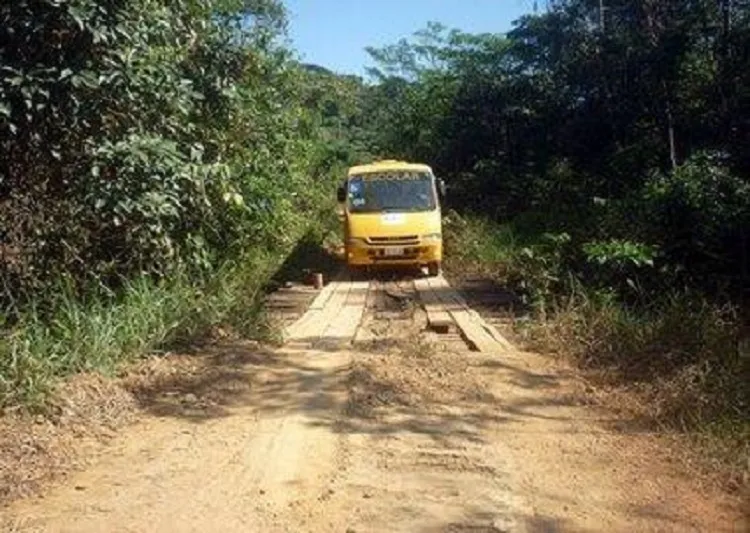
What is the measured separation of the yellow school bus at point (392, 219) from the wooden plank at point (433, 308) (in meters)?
0.52

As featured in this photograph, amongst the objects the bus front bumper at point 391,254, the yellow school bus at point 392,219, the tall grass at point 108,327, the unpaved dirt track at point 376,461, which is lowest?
the unpaved dirt track at point 376,461

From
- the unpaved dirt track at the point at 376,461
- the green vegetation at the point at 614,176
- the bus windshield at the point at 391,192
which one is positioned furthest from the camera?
the bus windshield at the point at 391,192

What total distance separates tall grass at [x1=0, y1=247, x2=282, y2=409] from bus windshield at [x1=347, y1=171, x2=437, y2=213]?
16.9 ft

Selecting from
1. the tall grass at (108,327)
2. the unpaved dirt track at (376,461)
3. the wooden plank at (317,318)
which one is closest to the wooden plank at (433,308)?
the wooden plank at (317,318)

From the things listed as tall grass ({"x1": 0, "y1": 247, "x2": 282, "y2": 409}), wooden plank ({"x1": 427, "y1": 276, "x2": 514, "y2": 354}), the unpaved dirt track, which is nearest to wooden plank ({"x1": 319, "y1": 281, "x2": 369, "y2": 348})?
tall grass ({"x1": 0, "y1": 247, "x2": 282, "y2": 409})

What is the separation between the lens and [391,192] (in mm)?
13844

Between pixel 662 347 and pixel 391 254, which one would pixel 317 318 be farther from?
pixel 662 347

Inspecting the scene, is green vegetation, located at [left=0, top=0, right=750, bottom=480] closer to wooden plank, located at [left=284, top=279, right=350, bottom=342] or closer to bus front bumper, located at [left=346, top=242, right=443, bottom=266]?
wooden plank, located at [left=284, top=279, right=350, bottom=342]

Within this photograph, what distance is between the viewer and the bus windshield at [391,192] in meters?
13.6

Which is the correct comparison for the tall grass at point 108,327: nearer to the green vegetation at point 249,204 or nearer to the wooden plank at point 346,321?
the green vegetation at point 249,204

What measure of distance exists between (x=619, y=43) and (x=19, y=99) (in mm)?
14050

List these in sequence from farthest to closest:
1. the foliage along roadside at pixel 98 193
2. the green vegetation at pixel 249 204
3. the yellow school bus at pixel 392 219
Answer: the yellow school bus at pixel 392 219 → the green vegetation at pixel 249 204 → the foliage along roadside at pixel 98 193

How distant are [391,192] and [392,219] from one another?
685 mm

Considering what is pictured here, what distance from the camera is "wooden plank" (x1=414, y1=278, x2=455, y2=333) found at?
8.88 m
